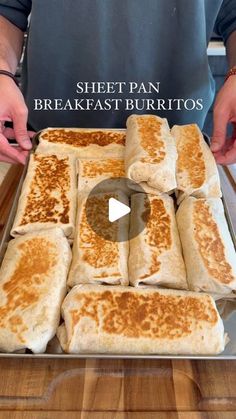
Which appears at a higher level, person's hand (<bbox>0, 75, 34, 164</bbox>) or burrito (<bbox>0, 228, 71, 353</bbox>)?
person's hand (<bbox>0, 75, 34, 164</bbox>)

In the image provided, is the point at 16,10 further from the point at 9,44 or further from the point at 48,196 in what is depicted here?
the point at 48,196

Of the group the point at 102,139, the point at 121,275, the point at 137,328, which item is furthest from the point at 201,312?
the point at 102,139

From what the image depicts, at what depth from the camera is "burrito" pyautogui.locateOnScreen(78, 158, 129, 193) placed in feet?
6.56

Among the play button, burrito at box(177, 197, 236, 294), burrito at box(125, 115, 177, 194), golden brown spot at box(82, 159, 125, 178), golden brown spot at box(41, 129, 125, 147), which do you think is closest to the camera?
burrito at box(177, 197, 236, 294)

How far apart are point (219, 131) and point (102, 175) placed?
0.65 m

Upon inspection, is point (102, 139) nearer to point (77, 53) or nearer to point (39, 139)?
point (39, 139)

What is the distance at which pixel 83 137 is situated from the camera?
2.29 metres

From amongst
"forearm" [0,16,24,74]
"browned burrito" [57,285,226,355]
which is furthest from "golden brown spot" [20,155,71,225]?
"forearm" [0,16,24,74]

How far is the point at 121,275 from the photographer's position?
1.59 m

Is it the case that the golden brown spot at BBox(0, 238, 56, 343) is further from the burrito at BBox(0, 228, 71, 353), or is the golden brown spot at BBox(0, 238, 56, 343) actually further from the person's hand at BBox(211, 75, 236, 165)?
the person's hand at BBox(211, 75, 236, 165)

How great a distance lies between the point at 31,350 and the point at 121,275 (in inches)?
16.7

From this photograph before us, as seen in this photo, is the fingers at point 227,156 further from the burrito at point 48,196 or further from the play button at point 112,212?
the burrito at point 48,196

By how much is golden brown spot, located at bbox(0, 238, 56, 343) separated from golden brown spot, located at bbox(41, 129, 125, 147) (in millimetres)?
755

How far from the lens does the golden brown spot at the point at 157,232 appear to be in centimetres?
164
